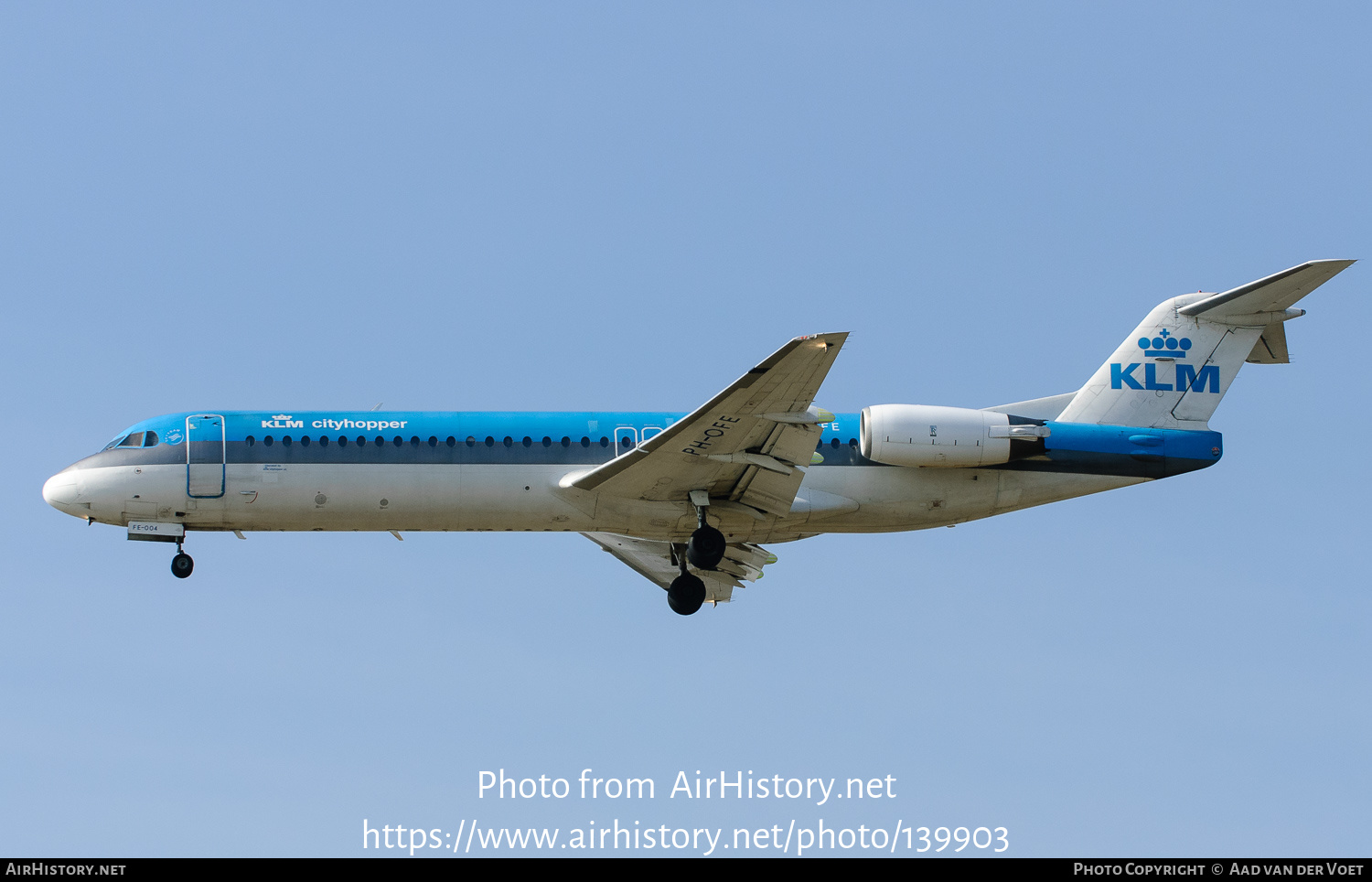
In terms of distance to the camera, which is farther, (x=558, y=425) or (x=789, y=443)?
(x=558, y=425)

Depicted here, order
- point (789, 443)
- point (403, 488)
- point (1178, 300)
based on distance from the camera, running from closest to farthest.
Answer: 1. point (789, 443)
2. point (403, 488)
3. point (1178, 300)

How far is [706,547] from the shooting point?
30359 millimetres

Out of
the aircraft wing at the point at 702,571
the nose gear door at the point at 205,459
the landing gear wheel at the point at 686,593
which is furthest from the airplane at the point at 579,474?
the aircraft wing at the point at 702,571

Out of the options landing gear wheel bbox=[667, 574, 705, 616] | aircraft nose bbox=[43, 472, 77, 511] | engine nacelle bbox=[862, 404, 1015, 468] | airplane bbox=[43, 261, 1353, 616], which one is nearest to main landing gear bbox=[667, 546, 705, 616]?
landing gear wheel bbox=[667, 574, 705, 616]

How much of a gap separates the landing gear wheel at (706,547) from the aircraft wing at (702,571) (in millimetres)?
3463

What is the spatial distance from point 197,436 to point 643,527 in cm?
881

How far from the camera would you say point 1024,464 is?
3095cm

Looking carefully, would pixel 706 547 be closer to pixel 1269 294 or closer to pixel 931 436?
pixel 931 436

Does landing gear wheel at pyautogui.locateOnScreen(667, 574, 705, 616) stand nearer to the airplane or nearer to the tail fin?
the airplane

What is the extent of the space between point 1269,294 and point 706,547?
12201 millimetres

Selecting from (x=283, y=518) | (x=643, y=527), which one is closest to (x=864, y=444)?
(x=643, y=527)

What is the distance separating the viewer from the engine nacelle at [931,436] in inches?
1170

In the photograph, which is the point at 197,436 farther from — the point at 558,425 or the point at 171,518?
the point at 558,425

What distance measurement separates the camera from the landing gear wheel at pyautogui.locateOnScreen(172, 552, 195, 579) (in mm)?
31234
